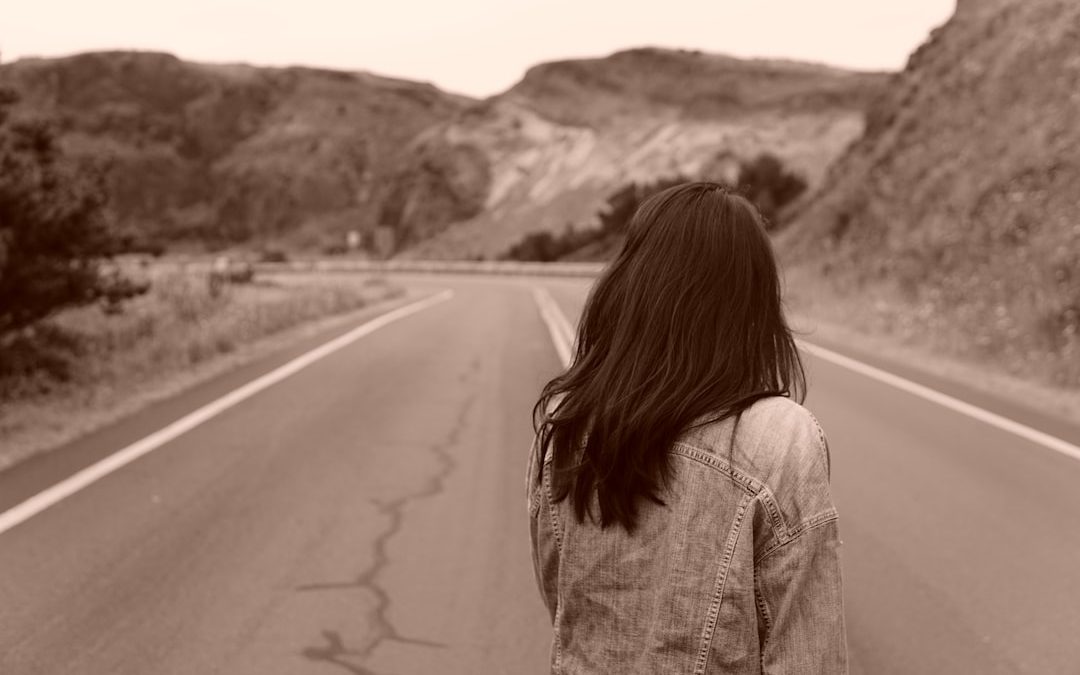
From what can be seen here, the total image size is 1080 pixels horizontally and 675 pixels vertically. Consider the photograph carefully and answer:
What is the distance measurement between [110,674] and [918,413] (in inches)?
350

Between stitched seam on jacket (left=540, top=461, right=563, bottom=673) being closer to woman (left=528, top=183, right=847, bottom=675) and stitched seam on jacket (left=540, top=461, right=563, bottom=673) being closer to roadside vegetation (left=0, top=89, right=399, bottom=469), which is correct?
woman (left=528, top=183, right=847, bottom=675)

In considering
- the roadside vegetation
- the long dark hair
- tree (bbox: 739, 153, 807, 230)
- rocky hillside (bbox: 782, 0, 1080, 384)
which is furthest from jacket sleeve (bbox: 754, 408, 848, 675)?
tree (bbox: 739, 153, 807, 230)

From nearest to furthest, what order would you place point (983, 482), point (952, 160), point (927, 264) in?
point (983, 482) → point (927, 264) → point (952, 160)

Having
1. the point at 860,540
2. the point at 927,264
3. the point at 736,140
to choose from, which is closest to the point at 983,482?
the point at 860,540

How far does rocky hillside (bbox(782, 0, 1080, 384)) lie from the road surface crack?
31.2 ft

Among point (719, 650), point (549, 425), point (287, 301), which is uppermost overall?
point (549, 425)

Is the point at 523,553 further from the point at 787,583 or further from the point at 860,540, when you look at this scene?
the point at 787,583

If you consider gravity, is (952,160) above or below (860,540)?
above

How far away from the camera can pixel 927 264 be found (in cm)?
2656

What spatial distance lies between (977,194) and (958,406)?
A: 1618cm

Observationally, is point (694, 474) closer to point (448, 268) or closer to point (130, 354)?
point (130, 354)

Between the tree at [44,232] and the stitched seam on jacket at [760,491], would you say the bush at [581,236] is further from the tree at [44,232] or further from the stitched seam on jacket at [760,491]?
the stitched seam on jacket at [760,491]

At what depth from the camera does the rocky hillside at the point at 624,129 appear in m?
77.3

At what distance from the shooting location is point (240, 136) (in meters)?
140
